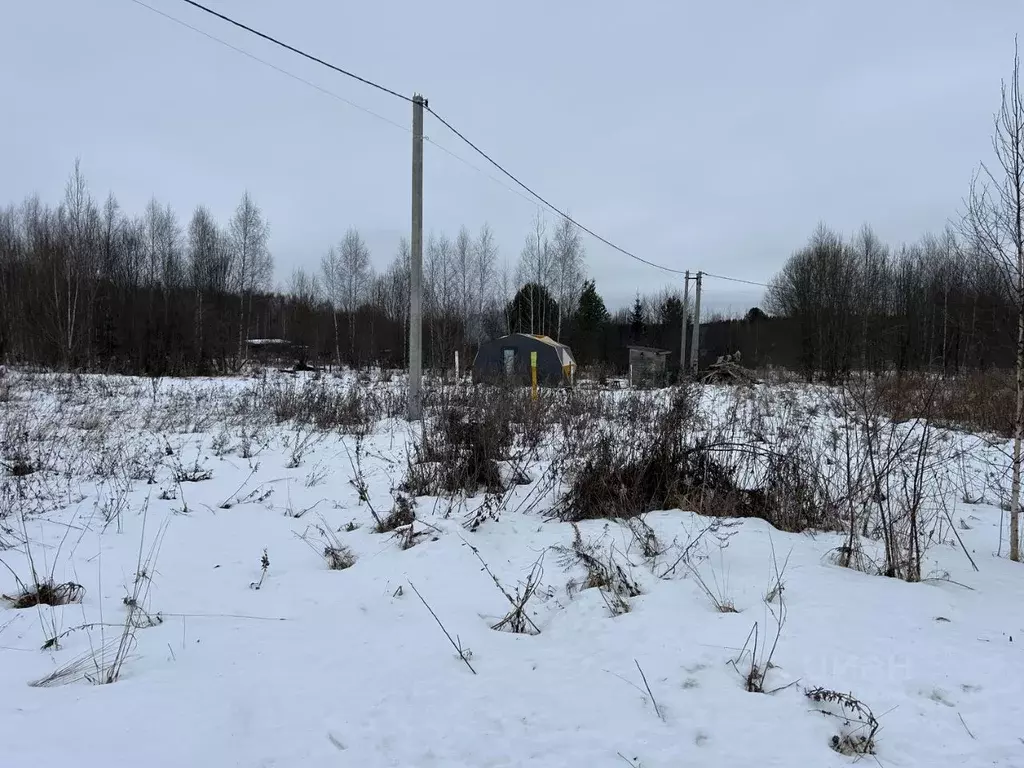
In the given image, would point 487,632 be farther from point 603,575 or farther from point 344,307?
point 344,307

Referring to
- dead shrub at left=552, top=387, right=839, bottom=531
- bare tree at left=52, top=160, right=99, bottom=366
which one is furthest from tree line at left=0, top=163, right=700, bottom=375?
dead shrub at left=552, top=387, right=839, bottom=531

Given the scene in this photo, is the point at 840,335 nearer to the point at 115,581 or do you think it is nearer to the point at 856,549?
the point at 856,549

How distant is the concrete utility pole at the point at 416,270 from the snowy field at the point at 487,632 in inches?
188

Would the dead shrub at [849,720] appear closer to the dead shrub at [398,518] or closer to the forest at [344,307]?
the dead shrub at [398,518]

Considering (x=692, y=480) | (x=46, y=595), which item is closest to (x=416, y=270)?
(x=692, y=480)

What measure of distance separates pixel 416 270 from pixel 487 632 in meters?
8.75

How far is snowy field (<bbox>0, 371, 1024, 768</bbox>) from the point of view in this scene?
2.03 meters

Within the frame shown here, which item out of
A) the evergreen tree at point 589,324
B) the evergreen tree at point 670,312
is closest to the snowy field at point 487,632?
the evergreen tree at point 589,324

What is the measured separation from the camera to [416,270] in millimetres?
10688

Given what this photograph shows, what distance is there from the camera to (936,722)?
2104mm

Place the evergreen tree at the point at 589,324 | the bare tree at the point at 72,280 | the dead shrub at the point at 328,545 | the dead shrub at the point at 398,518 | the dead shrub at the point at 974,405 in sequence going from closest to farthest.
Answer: the dead shrub at the point at 328,545
the dead shrub at the point at 398,518
the dead shrub at the point at 974,405
the bare tree at the point at 72,280
the evergreen tree at the point at 589,324

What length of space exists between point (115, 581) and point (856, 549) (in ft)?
16.0

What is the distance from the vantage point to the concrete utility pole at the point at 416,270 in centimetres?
1017

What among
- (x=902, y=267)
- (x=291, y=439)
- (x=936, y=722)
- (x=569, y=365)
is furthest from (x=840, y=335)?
(x=936, y=722)
